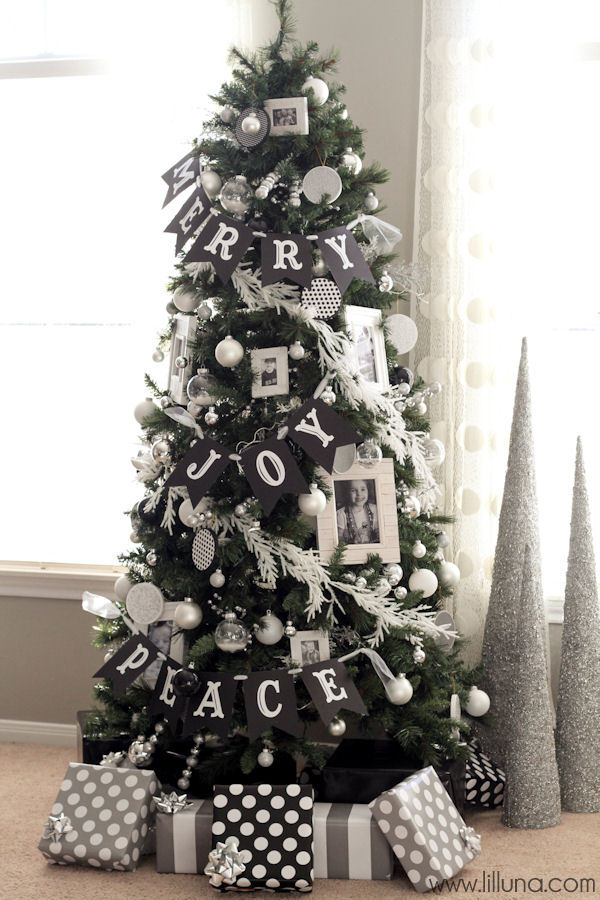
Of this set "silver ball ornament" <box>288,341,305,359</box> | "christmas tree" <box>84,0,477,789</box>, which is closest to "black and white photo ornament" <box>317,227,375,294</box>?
"christmas tree" <box>84,0,477,789</box>

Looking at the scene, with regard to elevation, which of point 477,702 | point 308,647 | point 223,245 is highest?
point 223,245

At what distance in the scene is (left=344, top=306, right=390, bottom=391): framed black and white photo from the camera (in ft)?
6.10

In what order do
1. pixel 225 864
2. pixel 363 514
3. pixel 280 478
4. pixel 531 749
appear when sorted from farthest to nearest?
1. pixel 531 749
2. pixel 363 514
3. pixel 280 478
4. pixel 225 864

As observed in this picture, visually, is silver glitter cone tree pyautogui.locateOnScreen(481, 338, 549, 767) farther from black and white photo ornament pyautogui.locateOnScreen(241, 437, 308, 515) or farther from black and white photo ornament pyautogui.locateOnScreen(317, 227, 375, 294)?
black and white photo ornament pyautogui.locateOnScreen(241, 437, 308, 515)

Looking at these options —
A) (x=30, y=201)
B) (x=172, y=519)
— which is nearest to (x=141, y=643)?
(x=172, y=519)

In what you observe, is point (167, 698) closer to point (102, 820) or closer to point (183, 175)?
point (102, 820)

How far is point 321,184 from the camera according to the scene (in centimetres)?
176

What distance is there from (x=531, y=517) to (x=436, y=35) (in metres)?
1.32

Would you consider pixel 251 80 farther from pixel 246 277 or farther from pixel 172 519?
pixel 172 519

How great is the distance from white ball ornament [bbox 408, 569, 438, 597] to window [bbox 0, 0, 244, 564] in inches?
40.9

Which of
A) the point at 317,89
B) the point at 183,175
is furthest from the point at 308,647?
the point at 317,89

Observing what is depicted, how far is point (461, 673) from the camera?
202 centimetres

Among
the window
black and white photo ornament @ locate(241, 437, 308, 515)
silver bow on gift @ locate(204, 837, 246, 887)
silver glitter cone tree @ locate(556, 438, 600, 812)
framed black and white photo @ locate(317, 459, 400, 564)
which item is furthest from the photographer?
the window

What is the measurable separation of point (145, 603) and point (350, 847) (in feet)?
2.23
